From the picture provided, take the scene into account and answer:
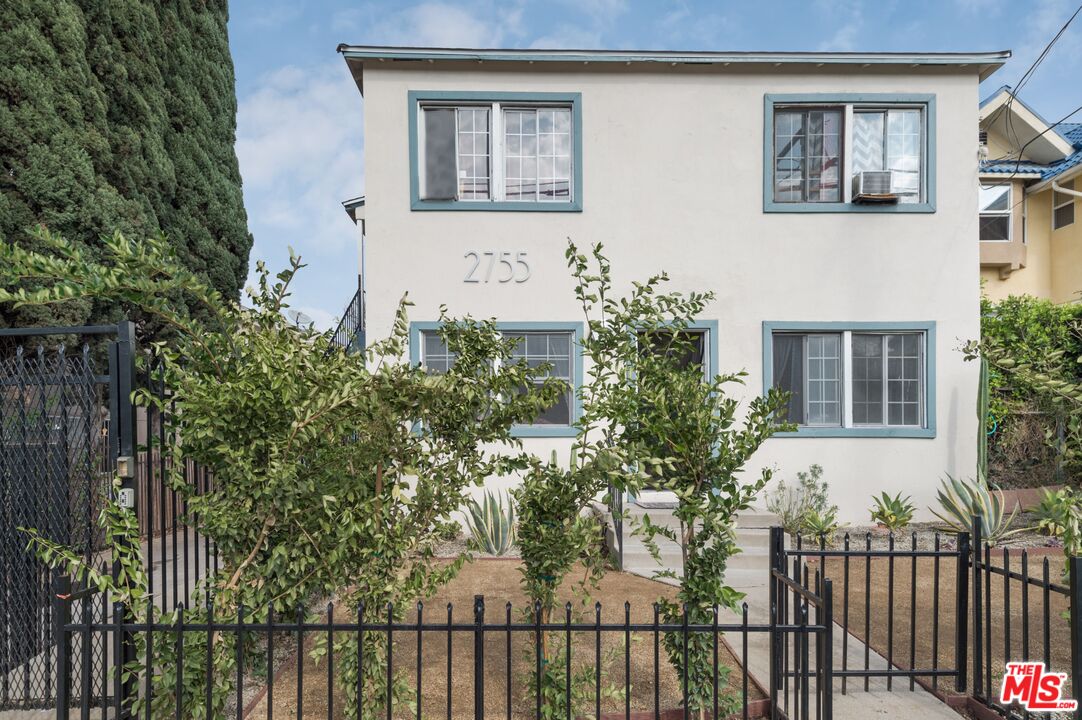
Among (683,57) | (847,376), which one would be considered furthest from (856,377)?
(683,57)

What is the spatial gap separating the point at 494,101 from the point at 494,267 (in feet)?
7.16

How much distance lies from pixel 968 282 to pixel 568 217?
17.5ft

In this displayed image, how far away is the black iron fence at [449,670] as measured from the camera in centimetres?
297

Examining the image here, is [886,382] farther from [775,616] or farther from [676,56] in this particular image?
[775,616]

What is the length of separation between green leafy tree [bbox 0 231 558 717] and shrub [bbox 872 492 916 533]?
6.67 m

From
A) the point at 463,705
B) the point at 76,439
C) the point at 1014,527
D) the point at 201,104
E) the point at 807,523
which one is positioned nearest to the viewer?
the point at 463,705

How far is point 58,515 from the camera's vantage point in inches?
154

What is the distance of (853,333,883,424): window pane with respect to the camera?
8.88 meters

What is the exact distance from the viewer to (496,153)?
8680mm

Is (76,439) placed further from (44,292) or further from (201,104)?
(201,104)

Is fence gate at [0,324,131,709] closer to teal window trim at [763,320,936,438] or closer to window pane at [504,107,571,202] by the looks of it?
window pane at [504,107,571,202]

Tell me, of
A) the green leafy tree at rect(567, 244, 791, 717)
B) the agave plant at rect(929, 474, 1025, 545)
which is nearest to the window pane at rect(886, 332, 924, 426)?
the agave plant at rect(929, 474, 1025, 545)

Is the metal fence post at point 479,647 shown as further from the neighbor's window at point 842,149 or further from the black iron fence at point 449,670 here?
the neighbor's window at point 842,149

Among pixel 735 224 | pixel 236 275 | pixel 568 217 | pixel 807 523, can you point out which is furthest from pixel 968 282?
pixel 236 275
